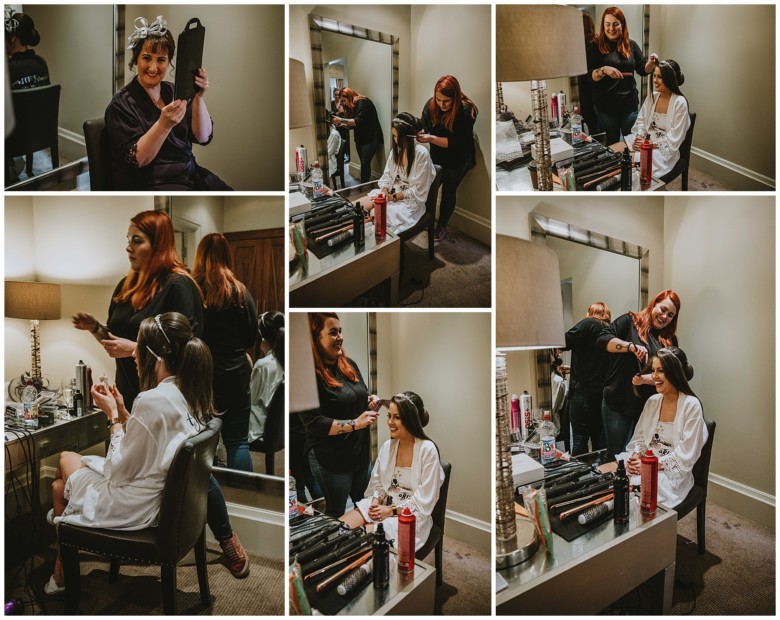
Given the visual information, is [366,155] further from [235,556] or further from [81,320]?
[235,556]

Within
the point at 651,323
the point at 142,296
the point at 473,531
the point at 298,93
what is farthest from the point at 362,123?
the point at 473,531

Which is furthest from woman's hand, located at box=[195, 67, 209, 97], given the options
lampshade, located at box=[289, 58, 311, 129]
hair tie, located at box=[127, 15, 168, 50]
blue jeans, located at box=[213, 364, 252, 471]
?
blue jeans, located at box=[213, 364, 252, 471]

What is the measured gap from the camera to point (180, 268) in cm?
223

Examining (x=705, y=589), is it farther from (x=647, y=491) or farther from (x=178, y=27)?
(x=178, y=27)

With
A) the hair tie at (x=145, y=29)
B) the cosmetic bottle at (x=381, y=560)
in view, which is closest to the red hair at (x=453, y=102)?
the hair tie at (x=145, y=29)

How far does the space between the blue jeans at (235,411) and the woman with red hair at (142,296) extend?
177mm

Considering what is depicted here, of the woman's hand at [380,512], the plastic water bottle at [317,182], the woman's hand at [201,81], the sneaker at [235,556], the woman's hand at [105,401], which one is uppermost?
the woman's hand at [201,81]

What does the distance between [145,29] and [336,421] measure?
1.35 metres

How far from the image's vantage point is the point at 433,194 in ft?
7.44

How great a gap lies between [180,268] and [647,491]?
1656mm

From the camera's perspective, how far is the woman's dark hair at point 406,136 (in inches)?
87.5

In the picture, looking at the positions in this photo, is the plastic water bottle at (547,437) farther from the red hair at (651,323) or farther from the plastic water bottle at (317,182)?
the plastic water bottle at (317,182)

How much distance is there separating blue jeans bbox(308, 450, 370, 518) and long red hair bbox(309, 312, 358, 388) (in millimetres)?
242

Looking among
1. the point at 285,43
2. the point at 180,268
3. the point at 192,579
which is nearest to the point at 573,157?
the point at 285,43
